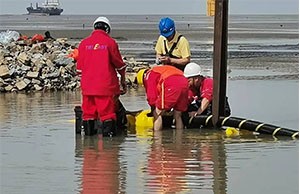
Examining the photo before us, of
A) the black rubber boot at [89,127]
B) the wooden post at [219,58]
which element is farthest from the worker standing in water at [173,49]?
the black rubber boot at [89,127]

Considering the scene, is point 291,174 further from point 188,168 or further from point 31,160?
point 31,160

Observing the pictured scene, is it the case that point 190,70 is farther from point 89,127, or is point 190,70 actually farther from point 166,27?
point 89,127

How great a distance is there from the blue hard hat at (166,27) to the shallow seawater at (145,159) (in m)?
1.45

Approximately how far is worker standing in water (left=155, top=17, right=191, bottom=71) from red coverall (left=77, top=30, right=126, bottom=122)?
1.05 m

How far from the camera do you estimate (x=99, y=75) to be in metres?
12.2

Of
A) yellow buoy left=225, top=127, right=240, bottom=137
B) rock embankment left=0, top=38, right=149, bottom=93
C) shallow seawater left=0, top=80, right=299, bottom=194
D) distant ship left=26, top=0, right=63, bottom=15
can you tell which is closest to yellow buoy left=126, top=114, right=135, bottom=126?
shallow seawater left=0, top=80, right=299, bottom=194

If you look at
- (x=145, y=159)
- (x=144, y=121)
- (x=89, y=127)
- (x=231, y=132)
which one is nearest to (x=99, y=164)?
(x=145, y=159)

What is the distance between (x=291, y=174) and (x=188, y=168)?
3.85ft

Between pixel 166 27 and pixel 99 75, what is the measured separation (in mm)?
1474

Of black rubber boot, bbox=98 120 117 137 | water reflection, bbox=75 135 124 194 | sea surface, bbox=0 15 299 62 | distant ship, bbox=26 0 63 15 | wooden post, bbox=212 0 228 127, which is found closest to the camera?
water reflection, bbox=75 135 124 194

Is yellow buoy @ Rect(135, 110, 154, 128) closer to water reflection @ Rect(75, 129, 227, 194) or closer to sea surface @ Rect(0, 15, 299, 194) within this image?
sea surface @ Rect(0, 15, 299, 194)

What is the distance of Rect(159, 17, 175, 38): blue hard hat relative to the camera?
13.0 metres

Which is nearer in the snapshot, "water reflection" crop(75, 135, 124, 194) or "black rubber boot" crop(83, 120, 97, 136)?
"water reflection" crop(75, 135, 124, 194)

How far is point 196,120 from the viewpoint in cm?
1308
